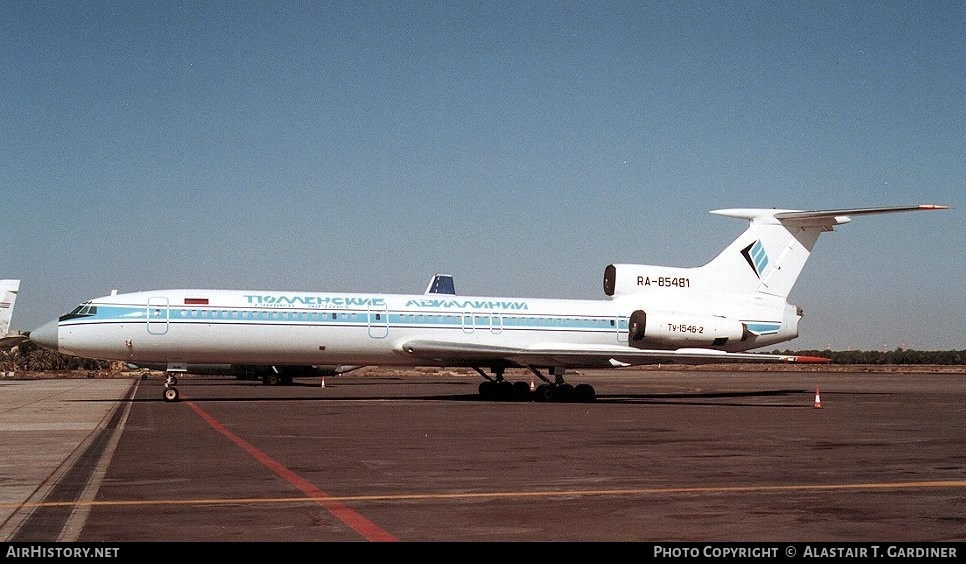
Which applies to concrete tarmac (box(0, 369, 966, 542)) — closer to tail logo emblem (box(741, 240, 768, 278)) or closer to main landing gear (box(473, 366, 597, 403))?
main landing gear (box(473, 366, 597, 403))

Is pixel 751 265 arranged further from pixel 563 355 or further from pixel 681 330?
pixel 563 355

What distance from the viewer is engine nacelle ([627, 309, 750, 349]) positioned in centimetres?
3017

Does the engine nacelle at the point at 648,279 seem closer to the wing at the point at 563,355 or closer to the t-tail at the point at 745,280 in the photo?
the t-tail at the point at 745,280

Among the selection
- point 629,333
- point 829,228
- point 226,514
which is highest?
point 829,228

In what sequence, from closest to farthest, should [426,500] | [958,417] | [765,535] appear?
[765,535], [426,500], [958,417]

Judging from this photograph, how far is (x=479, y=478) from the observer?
36.4 ft

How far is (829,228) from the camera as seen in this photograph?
31.4 meters

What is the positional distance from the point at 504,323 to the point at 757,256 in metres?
8.60

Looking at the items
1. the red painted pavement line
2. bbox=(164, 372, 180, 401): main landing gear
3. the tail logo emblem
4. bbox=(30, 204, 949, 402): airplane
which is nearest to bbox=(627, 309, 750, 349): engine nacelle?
bbox=(30, 204, 949, 402): airplane

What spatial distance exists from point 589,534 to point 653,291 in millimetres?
24715

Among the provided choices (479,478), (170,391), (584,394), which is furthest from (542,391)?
(479,478)

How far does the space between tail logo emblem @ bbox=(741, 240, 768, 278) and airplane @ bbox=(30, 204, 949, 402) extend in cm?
4
